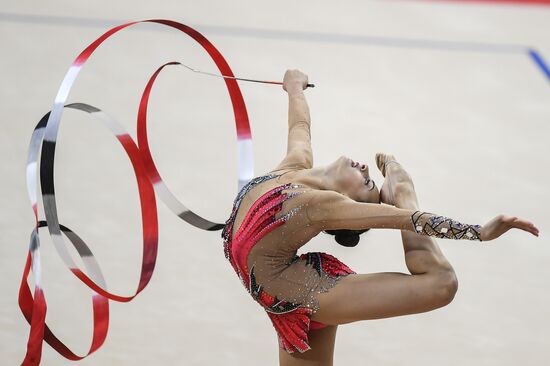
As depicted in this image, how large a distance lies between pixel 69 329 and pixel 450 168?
162 centimetres

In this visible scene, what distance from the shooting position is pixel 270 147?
3.79 metres

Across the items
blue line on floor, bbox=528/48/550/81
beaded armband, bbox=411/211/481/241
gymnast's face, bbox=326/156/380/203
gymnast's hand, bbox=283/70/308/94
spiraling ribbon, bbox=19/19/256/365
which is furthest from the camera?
blue line on floor, bbox=528/48/550/81

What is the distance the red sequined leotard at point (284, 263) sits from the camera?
2342 mm

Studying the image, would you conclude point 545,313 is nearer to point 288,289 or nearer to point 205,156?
point 288,289

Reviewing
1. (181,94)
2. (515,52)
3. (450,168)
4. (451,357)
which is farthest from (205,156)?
(515,52)

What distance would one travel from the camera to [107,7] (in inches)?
191

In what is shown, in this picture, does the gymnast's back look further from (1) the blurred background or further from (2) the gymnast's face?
(1) the blurred background

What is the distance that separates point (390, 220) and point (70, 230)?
3.56 feet

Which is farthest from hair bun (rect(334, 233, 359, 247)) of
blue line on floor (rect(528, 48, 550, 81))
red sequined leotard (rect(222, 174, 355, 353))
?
blue line on floor (rect(528, 48, 550, 81))

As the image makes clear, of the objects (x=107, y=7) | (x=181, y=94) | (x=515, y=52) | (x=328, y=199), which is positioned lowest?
(x=328, y=199)

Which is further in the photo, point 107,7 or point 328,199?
point 107,7

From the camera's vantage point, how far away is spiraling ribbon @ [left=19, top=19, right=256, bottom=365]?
260 centimetres

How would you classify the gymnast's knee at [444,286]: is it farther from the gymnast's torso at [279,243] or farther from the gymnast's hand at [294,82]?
the gymnast's hand at [294,82]

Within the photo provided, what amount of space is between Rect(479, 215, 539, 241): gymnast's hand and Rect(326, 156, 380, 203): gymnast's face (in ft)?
1.43
